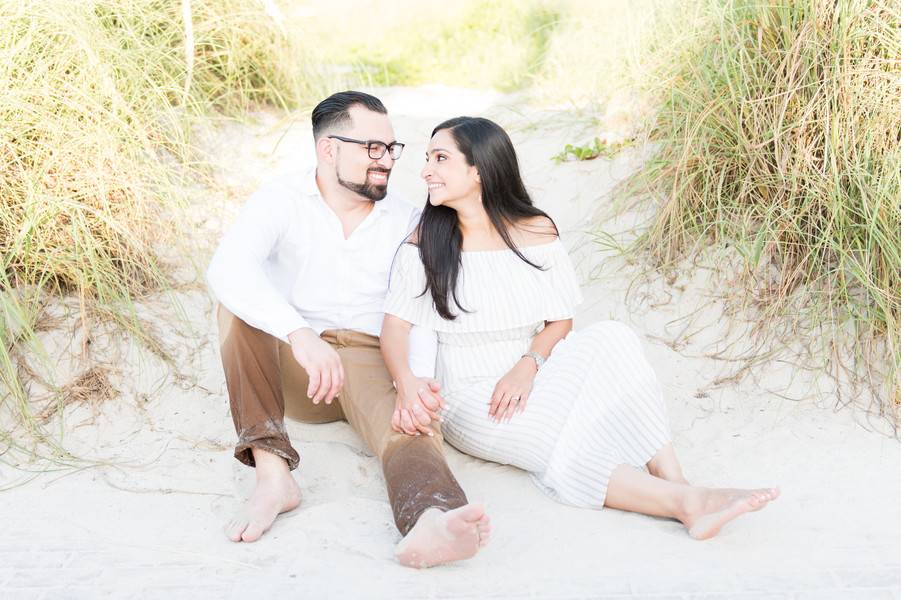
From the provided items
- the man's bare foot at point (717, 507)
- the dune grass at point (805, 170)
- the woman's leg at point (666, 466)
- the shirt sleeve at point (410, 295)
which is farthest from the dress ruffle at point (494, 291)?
the dune grass at point (805, 170)

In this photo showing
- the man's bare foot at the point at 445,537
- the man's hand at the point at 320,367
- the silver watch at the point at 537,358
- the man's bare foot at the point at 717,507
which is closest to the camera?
the man's bare foot at the point at 445,537

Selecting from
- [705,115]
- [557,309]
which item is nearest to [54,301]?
[557,309]

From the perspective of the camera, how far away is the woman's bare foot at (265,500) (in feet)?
8.70

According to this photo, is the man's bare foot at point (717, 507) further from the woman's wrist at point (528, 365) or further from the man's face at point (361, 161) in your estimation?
the man's face at point (361, 161)

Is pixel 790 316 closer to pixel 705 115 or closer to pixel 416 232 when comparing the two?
pixel 705 115

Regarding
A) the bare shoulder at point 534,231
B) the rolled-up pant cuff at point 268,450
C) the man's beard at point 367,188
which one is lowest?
the rolled-up pant cuff at point 268,450

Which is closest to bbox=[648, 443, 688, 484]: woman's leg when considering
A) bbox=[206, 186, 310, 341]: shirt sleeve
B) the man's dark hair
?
bbox=[206, 186, 310, 341]: shirt sleeve

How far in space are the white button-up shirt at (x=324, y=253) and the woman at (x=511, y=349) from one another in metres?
0.11

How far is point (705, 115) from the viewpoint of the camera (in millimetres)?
3965

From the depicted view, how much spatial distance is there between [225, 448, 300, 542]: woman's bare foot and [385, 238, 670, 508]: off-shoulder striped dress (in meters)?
0.59

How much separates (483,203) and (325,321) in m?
0.69

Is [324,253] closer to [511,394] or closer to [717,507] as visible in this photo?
[511,394]

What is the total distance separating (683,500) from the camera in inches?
103

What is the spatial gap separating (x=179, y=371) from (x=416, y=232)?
1.24 m
